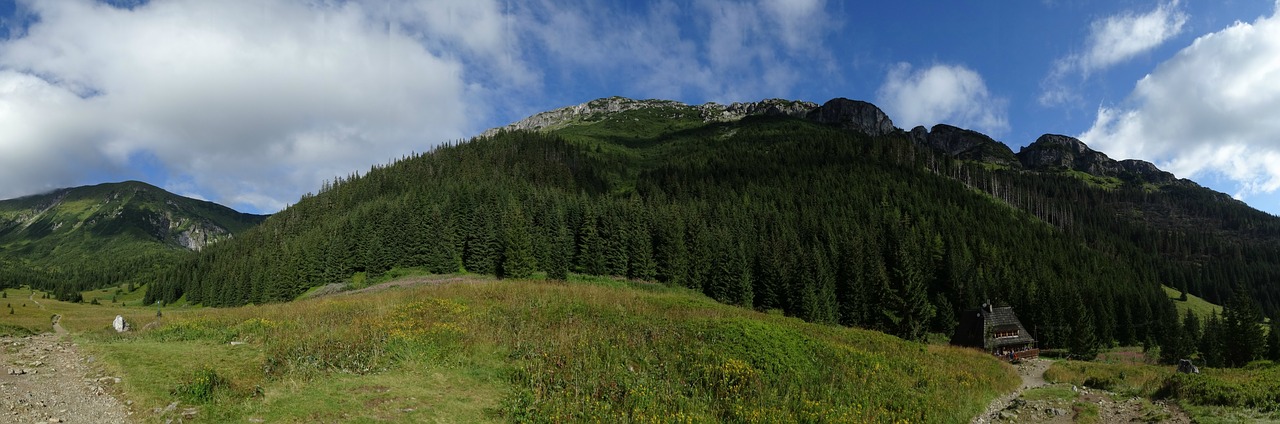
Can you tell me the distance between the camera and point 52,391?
11.5 metres

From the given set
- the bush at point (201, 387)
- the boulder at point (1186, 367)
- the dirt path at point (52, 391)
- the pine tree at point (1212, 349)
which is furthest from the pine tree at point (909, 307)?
the dirt path at point (52, 391)

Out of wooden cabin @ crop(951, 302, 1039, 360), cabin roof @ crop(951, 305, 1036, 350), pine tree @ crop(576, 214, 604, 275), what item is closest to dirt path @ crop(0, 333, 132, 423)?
pine tree @ crop(576, 214, 604, 275)

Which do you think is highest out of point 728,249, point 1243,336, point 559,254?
point 728,249

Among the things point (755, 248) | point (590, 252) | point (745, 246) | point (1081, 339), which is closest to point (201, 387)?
point (590, 252)

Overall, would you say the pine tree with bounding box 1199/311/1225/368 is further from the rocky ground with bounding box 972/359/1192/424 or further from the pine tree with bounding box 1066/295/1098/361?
the rocky ground with bounding box 972/359/1192/424

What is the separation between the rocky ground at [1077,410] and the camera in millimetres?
17391

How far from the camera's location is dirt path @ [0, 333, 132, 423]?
10.0 meters

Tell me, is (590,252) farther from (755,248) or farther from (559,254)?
(755,248)

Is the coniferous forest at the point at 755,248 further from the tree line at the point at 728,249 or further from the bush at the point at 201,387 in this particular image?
the bush at the point at 201,387

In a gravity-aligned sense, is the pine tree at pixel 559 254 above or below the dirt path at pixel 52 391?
above

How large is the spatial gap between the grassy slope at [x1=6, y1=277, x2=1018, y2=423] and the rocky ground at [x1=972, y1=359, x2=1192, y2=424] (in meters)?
0.87

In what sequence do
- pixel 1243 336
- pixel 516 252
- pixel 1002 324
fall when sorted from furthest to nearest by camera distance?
pixel 516 252, pixel 1002 324, pixel 1243 336

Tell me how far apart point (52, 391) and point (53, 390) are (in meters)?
0.13

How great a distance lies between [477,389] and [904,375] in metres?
16.8
